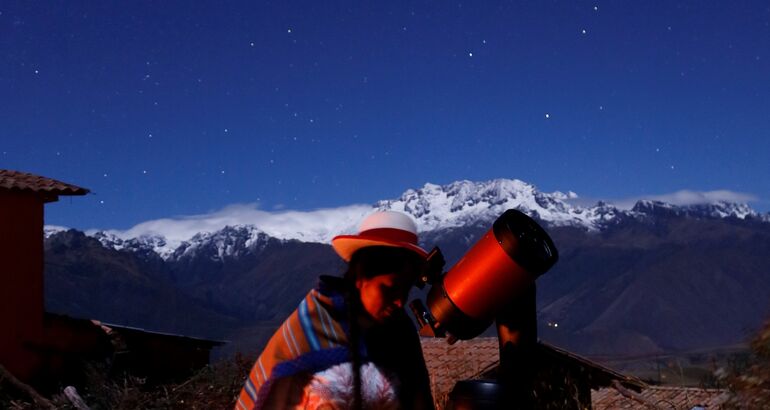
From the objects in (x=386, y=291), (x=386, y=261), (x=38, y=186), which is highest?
(x=38, y=186)

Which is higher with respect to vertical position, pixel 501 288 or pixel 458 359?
pixel 501 288

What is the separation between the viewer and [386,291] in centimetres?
342

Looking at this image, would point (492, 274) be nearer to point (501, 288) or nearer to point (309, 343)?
point (501, 288)

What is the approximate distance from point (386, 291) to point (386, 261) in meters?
0.12

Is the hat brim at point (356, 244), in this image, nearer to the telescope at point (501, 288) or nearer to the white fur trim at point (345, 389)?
the telescope at point (501, 288)

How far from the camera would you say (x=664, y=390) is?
2180 centimetres

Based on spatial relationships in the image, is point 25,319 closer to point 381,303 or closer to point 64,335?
point 64,335

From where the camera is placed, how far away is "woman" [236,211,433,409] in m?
3.44

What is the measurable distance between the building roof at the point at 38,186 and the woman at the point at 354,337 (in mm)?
18911

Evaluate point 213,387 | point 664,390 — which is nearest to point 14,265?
point 213,387

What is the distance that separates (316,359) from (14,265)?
768 inches

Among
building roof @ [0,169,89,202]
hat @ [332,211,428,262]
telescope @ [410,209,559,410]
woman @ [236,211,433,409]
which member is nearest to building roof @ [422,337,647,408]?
building roof @ [0,169,89,202]

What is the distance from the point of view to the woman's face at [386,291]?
135 inches

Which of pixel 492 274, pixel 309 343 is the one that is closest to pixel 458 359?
pixel 492 274
